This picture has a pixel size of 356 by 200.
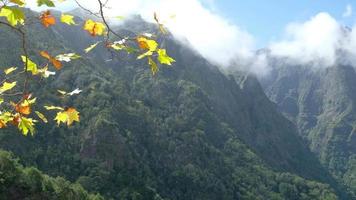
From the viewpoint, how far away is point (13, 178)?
368 feet

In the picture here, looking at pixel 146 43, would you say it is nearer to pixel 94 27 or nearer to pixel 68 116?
pixel 94 27

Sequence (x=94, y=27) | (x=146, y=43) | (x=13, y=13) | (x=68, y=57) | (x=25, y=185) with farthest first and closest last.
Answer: (x=25, y=185)
(x=94, y=27)
(x=68, y=57)
(x=146, y=43)
(x=13, y=13)

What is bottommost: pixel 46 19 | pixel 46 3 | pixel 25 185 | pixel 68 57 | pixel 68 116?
pixel 25 185

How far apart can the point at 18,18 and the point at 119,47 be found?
3.80ft

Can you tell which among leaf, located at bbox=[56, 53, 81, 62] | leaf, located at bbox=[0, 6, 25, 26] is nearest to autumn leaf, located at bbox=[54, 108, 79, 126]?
leaf, located at bbox=[56, 53, 81, 62]

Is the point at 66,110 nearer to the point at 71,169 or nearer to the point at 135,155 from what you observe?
the point at 71,169

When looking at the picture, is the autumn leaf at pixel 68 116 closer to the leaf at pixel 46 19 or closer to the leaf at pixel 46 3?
the leaf at pixel 46 19

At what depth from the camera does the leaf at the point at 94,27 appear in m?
5.93

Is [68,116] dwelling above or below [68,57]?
below

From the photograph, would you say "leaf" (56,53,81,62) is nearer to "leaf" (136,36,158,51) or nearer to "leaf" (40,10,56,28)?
"leaf" (40,10,56,28)

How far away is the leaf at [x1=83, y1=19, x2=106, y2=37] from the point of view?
593 centimetres

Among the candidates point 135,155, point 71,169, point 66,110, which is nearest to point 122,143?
point 135,155

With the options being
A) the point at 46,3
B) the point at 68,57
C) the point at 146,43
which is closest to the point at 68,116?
the point at 68,57

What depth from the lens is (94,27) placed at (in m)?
6.05
